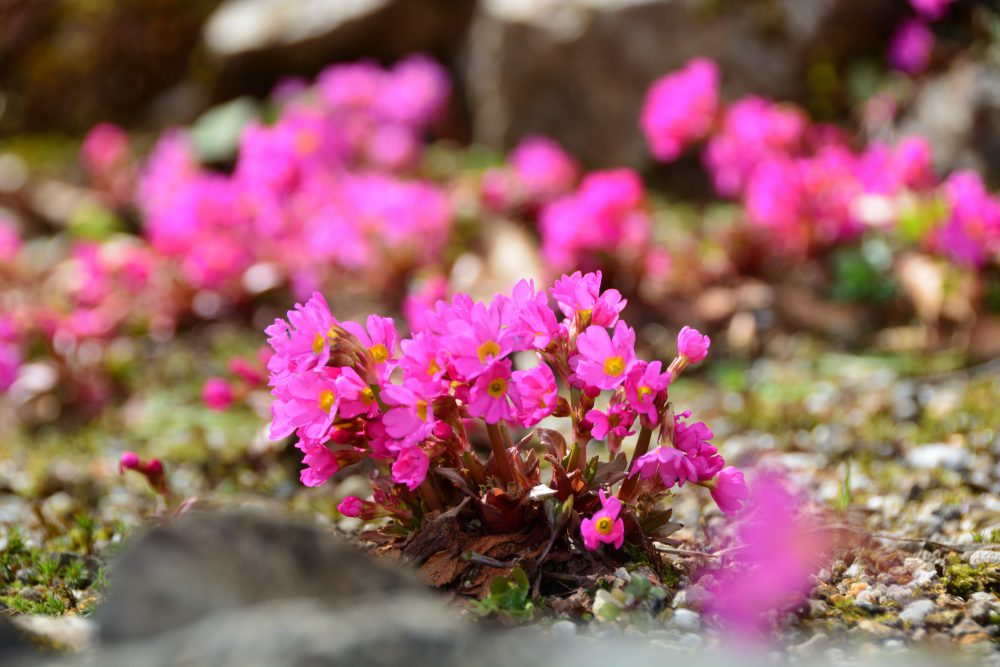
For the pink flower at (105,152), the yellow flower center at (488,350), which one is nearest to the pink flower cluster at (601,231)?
the yellow flower center at (488,350)

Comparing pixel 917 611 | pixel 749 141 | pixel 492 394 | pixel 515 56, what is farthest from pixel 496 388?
pixel 515 56

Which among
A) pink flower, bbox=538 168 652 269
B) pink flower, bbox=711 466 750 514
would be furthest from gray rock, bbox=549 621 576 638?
pink flower, bbox=538 168 652 269

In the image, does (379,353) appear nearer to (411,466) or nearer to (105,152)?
(411,466)

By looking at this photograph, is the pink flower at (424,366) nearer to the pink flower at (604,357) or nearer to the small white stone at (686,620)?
the pink flower at (604,357)

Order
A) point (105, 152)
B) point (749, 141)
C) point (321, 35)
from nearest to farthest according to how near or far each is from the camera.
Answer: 1. point (749, 141)
2. point (105, 152)
3. point (321, 35)

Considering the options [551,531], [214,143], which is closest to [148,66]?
[214,143]

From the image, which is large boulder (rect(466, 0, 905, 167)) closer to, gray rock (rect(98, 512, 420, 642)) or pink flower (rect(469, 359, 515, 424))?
pink flower (rect(469, 359, 515, 424))
